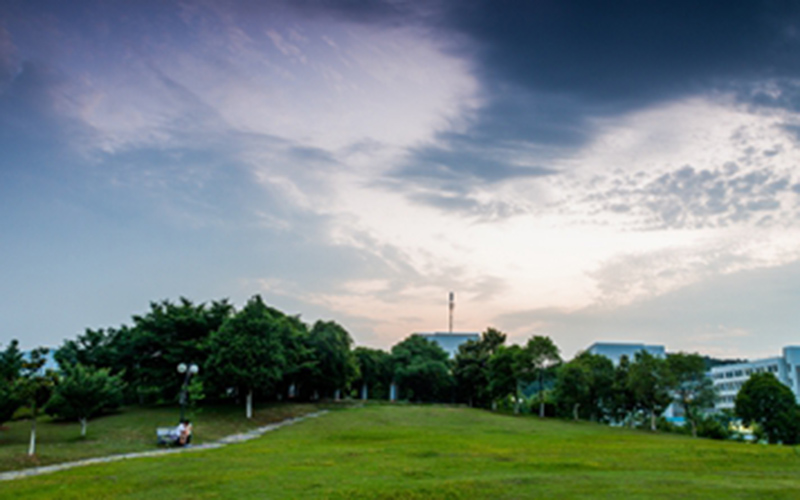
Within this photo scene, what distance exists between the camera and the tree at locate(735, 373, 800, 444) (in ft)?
174

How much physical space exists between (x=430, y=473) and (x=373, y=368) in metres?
69.7

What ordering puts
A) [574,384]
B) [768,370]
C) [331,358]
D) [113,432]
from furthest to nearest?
[768,370], [331,358], [574,384], [113,432]

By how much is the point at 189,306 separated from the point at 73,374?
24322mm

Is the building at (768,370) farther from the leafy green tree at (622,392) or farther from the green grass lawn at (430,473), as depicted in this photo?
the green grass lawn at (430,473)

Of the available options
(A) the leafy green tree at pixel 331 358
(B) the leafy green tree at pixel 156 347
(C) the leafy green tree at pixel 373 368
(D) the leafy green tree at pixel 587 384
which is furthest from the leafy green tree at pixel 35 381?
(C) the leafy green tree at pixel 373 368

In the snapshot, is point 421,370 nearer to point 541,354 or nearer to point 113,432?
point 541,354

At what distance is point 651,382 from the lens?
5616 centimetres

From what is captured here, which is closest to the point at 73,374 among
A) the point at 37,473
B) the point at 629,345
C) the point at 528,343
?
the point at 37,473

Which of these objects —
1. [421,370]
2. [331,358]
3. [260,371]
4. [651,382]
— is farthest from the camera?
[421,370]

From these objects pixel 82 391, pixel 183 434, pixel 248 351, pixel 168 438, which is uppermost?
pixel 248 351

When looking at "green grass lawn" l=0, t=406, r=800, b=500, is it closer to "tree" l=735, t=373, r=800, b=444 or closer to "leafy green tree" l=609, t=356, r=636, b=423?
"tree" l=735, t=373, r=800, b=444

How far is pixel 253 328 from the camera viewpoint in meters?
51.4

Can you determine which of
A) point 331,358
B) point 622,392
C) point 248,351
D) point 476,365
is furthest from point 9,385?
point 476,365

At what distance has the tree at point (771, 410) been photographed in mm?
52938
